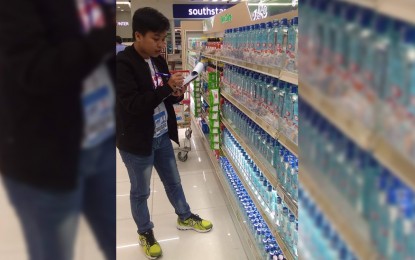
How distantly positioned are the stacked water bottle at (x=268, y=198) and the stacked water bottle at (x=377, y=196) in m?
1.08

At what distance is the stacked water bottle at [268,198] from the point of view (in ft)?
5.44

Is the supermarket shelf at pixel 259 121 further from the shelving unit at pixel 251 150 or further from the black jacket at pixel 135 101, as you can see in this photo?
the black jacket at pixel 135 101

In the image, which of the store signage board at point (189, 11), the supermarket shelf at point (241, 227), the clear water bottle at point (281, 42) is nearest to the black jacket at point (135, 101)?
the clear water bottle at point (281, 42)

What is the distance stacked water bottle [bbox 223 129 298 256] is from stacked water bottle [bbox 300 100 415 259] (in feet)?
3.55

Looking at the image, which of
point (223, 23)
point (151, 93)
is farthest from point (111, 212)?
point (223, 23)

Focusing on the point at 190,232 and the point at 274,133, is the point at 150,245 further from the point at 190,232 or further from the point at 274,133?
the point at 274,133

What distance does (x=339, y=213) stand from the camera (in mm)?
603

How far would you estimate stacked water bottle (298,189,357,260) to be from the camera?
2.11ft

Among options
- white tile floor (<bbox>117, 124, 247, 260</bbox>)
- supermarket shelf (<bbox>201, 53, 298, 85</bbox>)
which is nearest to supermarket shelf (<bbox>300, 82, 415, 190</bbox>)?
supermarket shelf (<bbox>201, 53, 298, 85</bbox>)

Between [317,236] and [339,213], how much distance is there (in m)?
0.12

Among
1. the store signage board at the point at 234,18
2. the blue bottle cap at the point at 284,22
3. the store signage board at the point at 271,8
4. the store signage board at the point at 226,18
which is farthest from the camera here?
the store signage board at the point at 226,18

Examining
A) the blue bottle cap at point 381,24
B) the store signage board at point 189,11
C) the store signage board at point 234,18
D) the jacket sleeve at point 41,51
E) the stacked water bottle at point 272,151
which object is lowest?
the stacked water bottle at point 272,151

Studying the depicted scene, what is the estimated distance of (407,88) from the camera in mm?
513

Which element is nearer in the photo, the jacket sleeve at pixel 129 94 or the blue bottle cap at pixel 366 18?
the blue bottle cap at pixel 366 18
